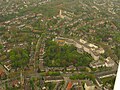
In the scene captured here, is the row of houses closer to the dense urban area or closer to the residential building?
the dense urban area

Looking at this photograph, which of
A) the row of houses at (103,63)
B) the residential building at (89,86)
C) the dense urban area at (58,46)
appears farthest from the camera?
the row of houses at (103,63)

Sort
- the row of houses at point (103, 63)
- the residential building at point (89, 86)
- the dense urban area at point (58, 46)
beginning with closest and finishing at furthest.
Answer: the residential building at point (89, 86) < the dense urban area at point (58, 46) < the row of houses at point (103, 63)

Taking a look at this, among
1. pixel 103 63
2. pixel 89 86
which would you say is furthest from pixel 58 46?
pixel 89 86

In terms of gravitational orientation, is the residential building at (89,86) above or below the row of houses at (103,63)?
above

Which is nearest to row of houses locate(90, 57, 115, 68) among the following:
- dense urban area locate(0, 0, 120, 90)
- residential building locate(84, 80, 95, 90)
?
dense urban area locate(0, 0, 120, 90)

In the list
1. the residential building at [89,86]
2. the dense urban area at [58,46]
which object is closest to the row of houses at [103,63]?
the dense urban area at [58,46]

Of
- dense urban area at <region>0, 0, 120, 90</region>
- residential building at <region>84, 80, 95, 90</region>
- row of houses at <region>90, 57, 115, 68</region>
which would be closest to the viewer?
residential building at <region>84, 80, 95, 90</region>

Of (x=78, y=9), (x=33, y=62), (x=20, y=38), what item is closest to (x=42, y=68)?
(x=33, y=62)

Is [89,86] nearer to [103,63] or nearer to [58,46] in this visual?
[103,63]

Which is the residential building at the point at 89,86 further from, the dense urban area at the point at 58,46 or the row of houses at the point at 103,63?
the row of houses at the point at 103,63
